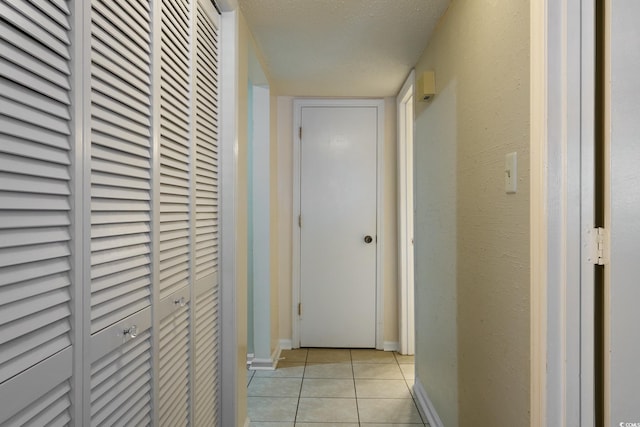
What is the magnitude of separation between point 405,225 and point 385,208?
26cm

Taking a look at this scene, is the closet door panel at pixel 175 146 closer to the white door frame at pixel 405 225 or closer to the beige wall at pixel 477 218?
the beige wall at pixel 477 218

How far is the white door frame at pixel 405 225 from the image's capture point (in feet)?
12.1

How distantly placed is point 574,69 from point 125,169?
116 centimetres

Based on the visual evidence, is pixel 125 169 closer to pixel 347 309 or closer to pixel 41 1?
pixel 41 1

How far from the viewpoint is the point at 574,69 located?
116 centimetres

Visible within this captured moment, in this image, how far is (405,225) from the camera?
12.2 feet

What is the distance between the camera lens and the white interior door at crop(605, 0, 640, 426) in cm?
109

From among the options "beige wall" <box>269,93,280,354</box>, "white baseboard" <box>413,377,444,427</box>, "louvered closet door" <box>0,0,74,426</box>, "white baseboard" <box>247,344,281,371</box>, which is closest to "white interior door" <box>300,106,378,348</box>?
"beige wall" <box>269,93,280,354</box>

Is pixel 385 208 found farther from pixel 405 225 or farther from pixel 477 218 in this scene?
pixel 477 218

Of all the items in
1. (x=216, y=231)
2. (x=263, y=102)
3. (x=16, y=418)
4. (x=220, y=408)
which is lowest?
(x=220, y=408)

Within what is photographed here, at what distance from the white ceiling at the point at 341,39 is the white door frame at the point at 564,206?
110cm

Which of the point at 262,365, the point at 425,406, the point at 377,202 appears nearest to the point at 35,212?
the point at 425,406

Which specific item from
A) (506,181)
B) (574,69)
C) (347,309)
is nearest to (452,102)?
(506,181)

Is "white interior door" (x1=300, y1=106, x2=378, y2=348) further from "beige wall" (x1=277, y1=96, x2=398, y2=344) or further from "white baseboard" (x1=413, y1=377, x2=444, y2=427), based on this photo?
"white baseboard" (x1=413, y1=377, x2=444, y2=427)
